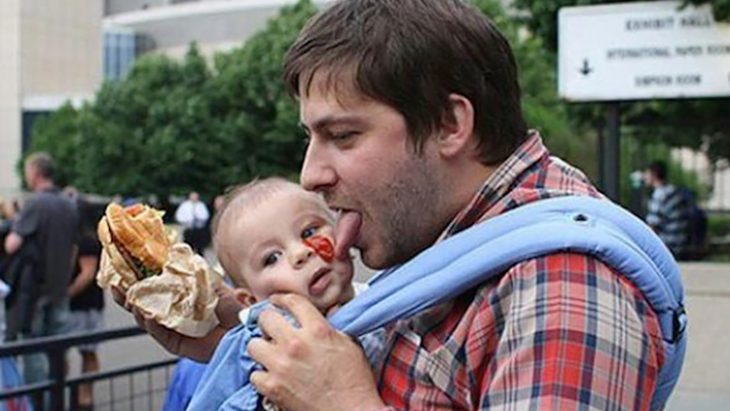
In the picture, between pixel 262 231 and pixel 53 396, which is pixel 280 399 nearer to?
pixel 262 231

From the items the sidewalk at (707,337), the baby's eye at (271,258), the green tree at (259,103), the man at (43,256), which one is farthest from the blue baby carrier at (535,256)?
the green tree at (259,103)

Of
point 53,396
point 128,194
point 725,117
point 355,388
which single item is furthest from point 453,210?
point 128,194

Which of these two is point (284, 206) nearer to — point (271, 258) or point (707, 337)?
point (271, 258)

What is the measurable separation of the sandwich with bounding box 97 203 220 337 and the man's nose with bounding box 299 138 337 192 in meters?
0.58

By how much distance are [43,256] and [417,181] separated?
6648mm

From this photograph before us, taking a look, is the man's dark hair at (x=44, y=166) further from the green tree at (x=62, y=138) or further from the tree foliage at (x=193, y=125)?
the green tree at (x=62, y=138)

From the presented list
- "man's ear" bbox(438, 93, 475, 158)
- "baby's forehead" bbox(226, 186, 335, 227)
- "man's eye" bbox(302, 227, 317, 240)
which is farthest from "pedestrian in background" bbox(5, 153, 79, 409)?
"man's ear" bbox(438, 93, 475, 158)

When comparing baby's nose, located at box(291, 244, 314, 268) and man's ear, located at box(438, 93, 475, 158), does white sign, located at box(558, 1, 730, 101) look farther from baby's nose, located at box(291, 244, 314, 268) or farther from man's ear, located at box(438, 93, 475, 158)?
man's ear, located at box(438, 93, 475, 158)

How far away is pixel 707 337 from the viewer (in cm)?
855

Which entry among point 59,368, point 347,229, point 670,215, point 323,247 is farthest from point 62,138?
point 347,229

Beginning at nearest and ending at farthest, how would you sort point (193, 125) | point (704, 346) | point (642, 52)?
1. point (704, 346)
2. point (642, 52)
3. point (193, 125)

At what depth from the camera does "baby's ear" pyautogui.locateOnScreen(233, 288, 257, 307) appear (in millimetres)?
2309

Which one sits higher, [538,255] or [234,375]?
[538,255]

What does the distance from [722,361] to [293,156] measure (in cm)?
3164
